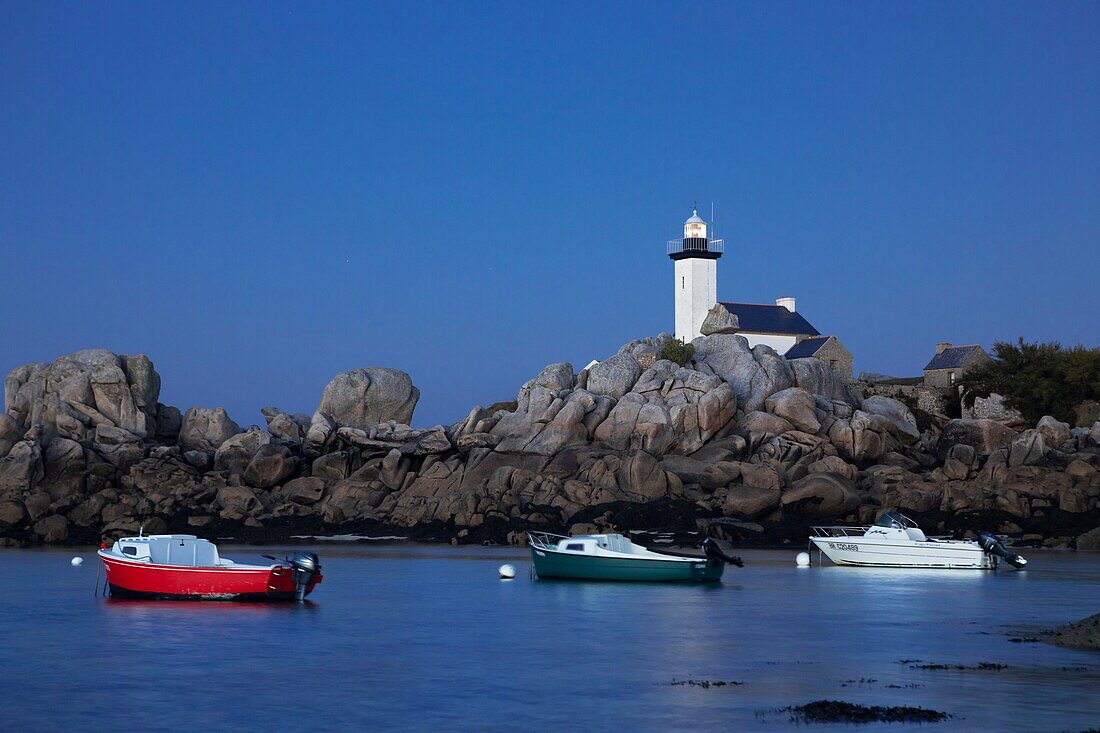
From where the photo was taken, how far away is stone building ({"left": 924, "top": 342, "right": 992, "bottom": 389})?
88250mm

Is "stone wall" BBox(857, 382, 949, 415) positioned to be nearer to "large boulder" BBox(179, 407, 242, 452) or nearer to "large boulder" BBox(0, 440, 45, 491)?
"large boulder" BBox(179, 407, 242, 452)

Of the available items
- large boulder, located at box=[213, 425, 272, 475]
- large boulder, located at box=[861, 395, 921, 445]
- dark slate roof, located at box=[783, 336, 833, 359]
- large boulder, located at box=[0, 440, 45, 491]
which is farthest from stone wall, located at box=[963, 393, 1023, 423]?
large boulder, located at box=[0, 440, 45, 491]

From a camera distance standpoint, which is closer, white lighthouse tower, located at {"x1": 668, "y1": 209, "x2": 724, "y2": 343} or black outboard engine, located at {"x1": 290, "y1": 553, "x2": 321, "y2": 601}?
black outboard engine, located at {"x1": 290, "y1": 553, "x2": 321, "y2": 601}

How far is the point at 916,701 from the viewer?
59.8 ft

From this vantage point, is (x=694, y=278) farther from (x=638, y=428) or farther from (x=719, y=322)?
(x=638, y=428)

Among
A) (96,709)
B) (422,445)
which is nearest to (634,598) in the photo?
(96,709)

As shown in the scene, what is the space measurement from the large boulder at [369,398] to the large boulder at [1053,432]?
31763 mm

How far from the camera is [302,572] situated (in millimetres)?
33500

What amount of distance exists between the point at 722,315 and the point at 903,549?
53.1 m

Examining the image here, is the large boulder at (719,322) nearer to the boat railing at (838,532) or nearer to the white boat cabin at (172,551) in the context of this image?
the boat railing at (838,532)

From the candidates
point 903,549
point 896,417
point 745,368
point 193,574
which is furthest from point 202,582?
point 896,417

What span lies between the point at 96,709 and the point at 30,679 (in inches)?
133

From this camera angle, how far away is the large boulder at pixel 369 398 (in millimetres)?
68188

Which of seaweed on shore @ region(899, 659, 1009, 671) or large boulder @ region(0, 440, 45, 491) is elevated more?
large boulder @ region(0, 440, 45, 491)
